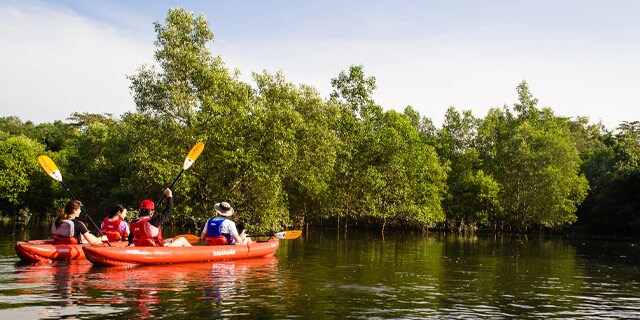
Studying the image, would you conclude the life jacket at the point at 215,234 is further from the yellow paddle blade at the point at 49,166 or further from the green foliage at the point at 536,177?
the green foliage at the point at 536,177

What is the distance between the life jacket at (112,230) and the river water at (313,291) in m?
1.58

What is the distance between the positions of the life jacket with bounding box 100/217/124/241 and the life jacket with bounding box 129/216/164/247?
135 centimetres

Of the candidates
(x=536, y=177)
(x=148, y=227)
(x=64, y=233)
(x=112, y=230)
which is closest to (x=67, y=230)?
(x=64, y=233)

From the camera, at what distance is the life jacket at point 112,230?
18.3 meters

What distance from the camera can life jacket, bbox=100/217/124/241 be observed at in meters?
18.3

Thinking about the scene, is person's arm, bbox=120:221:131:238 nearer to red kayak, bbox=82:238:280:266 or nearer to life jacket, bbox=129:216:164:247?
life jacket, bbox=129:216:164:247

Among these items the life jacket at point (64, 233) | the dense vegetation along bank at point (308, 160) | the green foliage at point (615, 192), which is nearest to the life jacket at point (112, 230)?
the life jacket at point (64, 233)

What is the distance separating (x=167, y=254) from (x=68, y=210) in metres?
3.01

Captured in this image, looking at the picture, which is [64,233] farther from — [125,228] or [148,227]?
[148,227]

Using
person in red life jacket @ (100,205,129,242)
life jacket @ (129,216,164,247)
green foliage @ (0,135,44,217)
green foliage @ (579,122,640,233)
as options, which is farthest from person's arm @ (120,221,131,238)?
green foliage @ (579,122,640,233)

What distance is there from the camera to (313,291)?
12.7m

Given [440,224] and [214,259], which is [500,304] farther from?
[440,224]

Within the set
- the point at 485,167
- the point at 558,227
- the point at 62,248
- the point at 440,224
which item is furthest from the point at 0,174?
the point at 558,227

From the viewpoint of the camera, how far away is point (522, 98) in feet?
212
